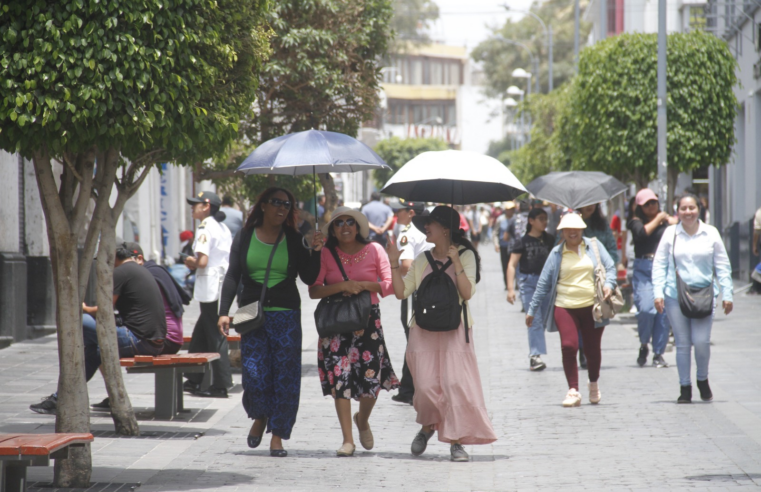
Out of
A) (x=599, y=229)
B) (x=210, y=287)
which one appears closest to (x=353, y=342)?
A: (x=210, y=287)

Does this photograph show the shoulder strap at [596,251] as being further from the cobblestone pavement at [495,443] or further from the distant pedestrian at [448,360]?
the distant pedestrian at [448,360]

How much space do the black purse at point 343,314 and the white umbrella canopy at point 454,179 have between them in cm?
86

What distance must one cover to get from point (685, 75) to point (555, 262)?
866 cm

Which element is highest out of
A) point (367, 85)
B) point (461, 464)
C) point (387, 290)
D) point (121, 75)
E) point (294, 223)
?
point (367, 85)

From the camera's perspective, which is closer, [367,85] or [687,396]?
[687,396]

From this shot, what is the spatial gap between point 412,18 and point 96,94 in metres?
66.6

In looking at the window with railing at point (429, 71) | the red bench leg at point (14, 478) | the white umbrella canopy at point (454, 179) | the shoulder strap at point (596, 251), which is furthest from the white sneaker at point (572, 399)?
the window with railing at point (429, 71)

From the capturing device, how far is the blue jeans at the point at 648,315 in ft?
37.9

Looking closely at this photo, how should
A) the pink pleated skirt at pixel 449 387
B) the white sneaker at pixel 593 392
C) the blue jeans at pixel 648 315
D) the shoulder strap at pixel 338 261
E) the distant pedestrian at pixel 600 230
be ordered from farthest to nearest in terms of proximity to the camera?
the distant pedestrian at pixel 600 230, the blue jeans at pixel 648 315, the white sneaker at pixel 593 392, the shoulder strap at pixel 338 261, the pink pleated skirt at pixel 449 387

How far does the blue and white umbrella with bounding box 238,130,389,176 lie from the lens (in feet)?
24.3

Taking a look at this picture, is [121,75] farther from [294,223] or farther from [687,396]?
[687,396]

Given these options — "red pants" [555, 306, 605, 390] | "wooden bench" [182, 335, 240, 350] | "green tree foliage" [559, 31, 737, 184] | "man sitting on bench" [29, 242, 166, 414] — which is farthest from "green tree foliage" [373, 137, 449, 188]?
"man sitting on bench" [29, 242, 166, 414]

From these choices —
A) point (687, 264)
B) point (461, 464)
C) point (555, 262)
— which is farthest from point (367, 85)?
point (461, 464)

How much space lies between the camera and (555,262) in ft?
31.6
